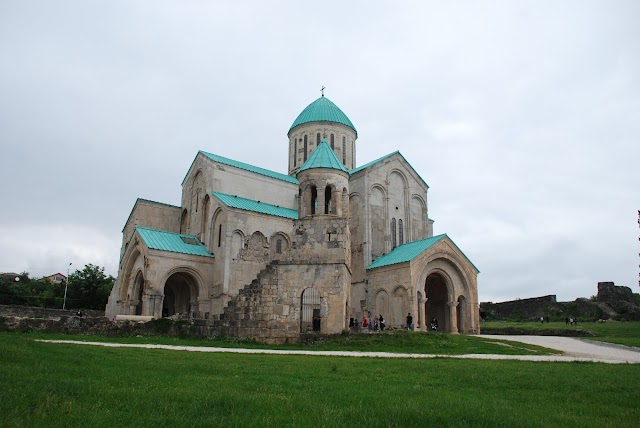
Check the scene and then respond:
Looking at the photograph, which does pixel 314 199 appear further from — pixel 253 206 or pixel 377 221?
pixel 377 221

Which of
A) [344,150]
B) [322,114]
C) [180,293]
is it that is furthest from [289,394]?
[322,114]

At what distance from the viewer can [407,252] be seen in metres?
27.3

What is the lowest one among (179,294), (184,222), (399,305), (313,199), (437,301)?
(399,305)

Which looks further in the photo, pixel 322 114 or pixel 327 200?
pixel 322 114

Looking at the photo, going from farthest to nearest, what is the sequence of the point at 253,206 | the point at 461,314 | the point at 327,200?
the point at 253,206
the point at 461,314
the point at 327,200

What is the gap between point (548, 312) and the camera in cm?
3731

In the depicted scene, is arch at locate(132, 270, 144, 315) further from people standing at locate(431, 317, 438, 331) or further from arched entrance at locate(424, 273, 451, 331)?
arched entrance at locate(424, 273, 451, 331)

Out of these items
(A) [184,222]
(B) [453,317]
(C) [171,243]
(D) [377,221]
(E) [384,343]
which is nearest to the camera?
(E) [384,343]

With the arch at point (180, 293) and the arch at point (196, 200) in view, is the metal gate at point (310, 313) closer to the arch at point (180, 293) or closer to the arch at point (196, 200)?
the arch at point (180, 293)

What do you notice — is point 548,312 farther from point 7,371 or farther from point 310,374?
point 7,371

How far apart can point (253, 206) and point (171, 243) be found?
5.18 m

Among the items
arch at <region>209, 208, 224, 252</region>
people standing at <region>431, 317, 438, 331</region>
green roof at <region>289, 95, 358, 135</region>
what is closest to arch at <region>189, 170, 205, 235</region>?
arch at <region>209, 208, 224, 252</region>

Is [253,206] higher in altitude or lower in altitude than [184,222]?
higher

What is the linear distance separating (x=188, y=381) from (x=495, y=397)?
414cm
